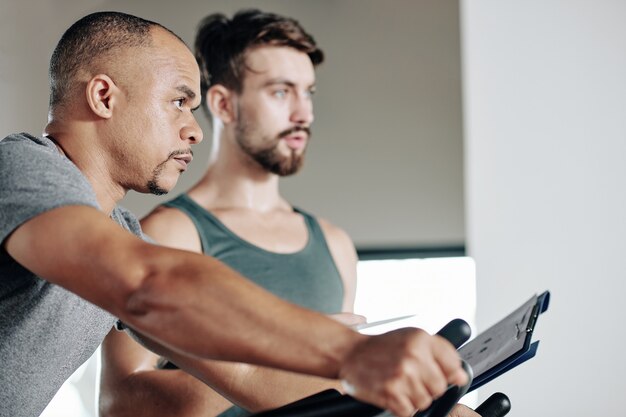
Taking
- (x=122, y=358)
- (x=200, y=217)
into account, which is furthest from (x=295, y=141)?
(x=122, y=358)

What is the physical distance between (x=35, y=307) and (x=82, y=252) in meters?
0.30

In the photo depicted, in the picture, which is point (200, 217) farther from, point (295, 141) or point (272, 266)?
point (295, 141)

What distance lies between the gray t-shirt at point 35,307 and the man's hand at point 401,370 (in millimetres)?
303

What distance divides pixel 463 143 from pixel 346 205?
1.51 feet

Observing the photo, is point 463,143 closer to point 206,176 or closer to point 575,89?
point 575,89

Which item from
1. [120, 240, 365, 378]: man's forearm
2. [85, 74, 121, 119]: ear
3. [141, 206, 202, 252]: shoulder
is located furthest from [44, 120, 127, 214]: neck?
[141, 206, 202, 252]: shoulder

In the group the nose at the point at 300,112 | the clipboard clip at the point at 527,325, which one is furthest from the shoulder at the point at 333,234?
the clipboard clip at the point at 527,325

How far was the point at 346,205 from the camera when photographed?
241cm

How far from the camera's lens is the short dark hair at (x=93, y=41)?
1.01 m

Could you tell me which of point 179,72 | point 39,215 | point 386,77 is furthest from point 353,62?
point 39,215

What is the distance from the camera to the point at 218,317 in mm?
604

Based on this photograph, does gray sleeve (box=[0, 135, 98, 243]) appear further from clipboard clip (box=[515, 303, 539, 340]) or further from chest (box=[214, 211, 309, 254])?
chest (box=[214, 211, 309, 254])

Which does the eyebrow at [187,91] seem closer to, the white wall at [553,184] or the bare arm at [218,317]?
the bare arm at [218,317]

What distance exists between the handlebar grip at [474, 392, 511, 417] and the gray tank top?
34.1 inches
